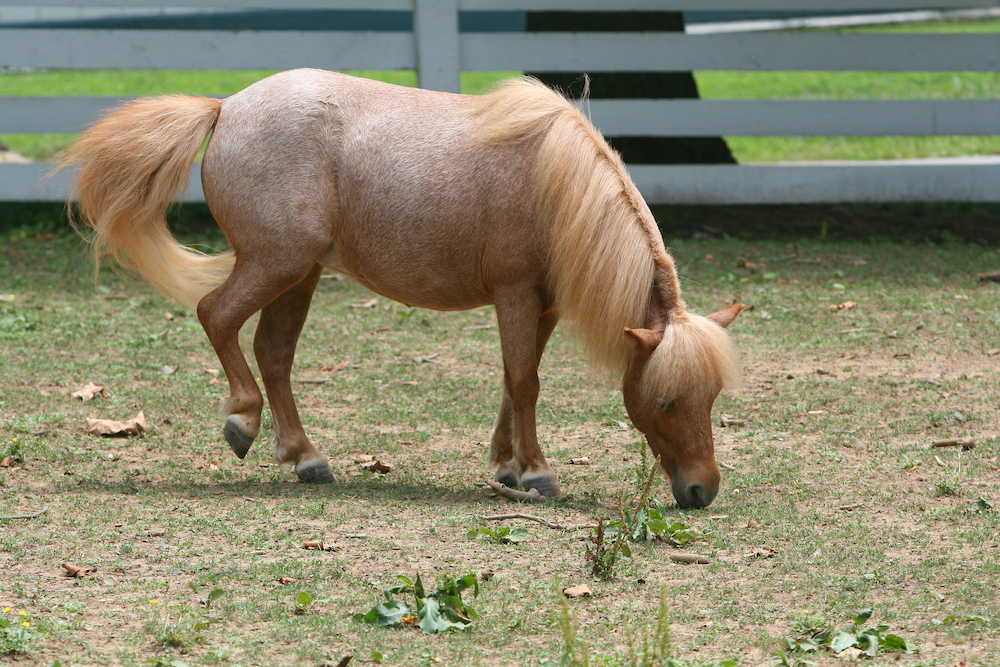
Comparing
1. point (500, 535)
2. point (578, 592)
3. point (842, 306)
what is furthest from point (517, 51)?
point (578, 592)

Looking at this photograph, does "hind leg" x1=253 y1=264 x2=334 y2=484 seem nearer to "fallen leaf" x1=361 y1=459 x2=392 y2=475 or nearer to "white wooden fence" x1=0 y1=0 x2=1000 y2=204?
"fallen leaf" x1=361 y1=459 x2=392 y2=475

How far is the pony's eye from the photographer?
13.3 feet

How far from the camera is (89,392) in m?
5.34

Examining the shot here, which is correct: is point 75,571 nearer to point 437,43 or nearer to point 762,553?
point 762,553

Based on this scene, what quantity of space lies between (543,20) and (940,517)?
24.7 feet

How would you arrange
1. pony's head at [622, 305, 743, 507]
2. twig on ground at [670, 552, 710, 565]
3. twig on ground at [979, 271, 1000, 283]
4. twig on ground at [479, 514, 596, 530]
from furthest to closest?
1. twig on ground at [979, 271, 1000, 283]
2. pony's head at [622, 305, 743, 507]
3. twig on ground at [479, 514, 596, 530]
4. twig on ground at [670, 552, 710, 565]

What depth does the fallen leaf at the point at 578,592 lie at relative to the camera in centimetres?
325

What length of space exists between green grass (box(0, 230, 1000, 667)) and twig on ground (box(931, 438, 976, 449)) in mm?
58

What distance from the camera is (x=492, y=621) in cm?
307

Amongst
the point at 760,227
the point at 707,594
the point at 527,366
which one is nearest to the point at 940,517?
the point at 707,594

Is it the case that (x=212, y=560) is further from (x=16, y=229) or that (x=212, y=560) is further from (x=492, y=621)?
(x=16, y=229)

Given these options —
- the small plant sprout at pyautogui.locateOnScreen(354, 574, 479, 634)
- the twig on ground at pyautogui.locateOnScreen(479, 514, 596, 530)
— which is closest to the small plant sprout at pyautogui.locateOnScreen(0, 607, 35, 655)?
the small plant sprout at pyautogui.locateOnScreen(354, 574, 479, 634)

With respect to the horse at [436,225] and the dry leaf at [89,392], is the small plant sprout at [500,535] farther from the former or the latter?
the dry leaf at [89,392]

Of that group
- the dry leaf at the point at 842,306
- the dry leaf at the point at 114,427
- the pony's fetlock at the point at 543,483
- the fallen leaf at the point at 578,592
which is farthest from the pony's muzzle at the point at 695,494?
the dry leaf at the point at 842,306
